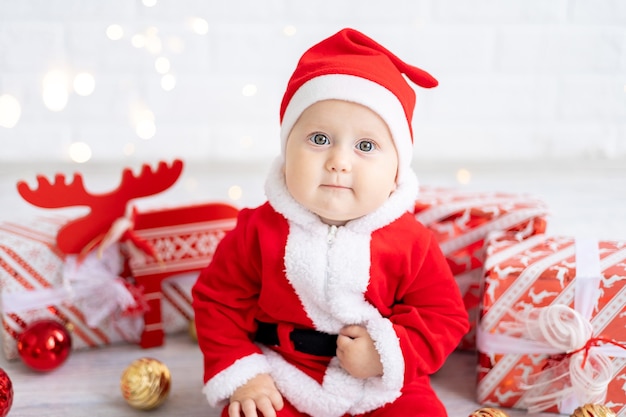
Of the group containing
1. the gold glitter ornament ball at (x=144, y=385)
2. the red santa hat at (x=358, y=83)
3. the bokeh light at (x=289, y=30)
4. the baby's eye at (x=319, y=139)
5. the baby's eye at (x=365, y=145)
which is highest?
the bokeh light at (x=289, y=30)

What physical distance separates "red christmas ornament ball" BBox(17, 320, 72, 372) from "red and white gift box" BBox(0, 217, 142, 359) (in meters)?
0.04

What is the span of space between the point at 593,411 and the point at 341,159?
493mm

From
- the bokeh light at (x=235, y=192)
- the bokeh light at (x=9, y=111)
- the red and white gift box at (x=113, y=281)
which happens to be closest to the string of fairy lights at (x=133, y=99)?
the bokeh light at (x=9, y=111)

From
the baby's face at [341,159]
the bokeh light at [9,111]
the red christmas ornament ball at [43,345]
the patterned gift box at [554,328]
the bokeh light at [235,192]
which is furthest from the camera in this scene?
the bokeh light at [9,111]

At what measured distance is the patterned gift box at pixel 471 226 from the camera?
47.3 inches

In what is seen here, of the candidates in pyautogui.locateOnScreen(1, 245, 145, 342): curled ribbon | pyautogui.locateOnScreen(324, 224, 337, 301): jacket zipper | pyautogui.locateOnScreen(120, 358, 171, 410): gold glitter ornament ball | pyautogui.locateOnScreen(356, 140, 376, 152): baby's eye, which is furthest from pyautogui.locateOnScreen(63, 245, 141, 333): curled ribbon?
pyautogui.locateOnScreen(356, 140, 376, 152): baby's eye

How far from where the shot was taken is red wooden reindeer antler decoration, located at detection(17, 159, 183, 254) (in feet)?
3.81

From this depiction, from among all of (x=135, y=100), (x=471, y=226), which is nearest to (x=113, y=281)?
(x=471, y=226)

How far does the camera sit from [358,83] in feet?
2.95

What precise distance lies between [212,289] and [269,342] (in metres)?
0.12

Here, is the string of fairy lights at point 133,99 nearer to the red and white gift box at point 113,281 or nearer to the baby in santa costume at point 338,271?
the red and white gift box at point 113,281

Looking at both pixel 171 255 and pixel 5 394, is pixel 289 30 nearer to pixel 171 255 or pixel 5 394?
pixel 171 255

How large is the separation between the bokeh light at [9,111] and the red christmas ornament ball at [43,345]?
1.03m

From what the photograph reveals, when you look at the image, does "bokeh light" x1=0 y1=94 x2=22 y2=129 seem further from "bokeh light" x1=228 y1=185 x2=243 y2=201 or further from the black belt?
the black belt
